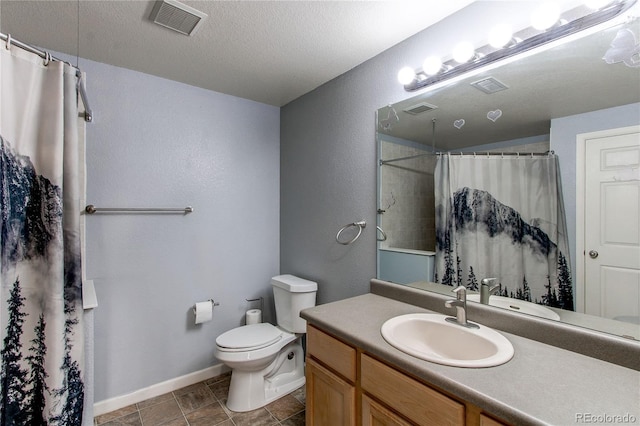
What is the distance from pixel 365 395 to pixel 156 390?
67.9 inches

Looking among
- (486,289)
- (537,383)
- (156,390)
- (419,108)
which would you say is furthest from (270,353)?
(419,108)

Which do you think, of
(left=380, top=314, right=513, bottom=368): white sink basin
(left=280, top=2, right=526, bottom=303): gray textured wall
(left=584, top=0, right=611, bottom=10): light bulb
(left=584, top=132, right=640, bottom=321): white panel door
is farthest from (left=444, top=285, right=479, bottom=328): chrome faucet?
(left=584, top=0, right=611, bottom=10): light bulb

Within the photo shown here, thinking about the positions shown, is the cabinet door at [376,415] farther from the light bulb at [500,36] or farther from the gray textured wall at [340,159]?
the light bulb at [500,36]

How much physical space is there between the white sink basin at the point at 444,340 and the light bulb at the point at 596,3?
122 centimetres

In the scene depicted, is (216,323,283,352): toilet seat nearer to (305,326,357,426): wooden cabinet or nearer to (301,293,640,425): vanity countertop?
(305,326,357,426): wooden cabinet

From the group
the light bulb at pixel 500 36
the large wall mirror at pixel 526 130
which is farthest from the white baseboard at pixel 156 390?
the light bulb at pixel 500 36

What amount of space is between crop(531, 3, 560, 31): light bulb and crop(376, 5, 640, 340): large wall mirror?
96 millimetres

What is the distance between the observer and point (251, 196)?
8.36 feet

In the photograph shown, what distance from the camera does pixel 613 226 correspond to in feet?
3.33

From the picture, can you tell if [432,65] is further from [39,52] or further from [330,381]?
[39,52]

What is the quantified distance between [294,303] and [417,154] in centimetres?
135

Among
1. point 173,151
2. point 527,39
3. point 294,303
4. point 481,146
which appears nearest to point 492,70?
point 527,39

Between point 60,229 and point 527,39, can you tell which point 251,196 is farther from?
point 527,39

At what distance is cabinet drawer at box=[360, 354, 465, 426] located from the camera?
85cm
